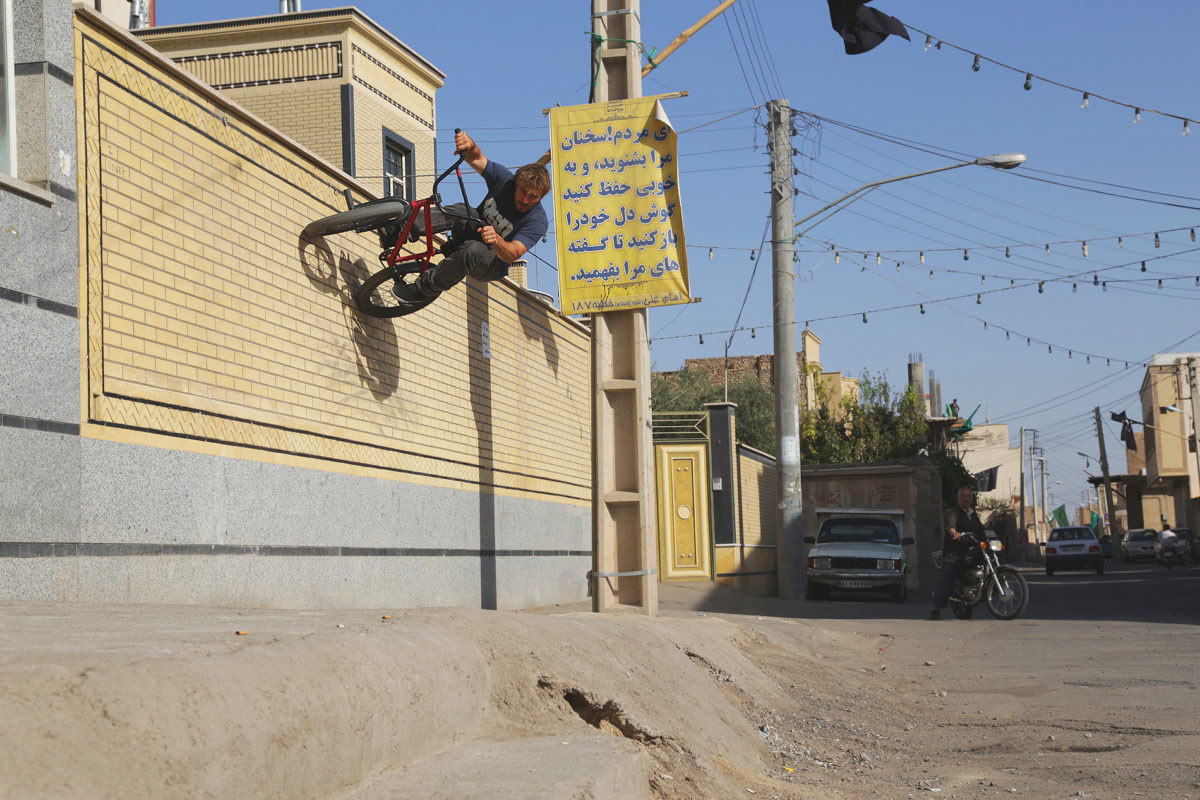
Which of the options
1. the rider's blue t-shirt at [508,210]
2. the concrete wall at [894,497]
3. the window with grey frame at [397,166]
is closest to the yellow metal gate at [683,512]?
the concrete wall at [894,497]

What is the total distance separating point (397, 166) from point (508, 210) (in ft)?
41.7

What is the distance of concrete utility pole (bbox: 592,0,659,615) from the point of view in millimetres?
12352

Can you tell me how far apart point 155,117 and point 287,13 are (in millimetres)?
15224

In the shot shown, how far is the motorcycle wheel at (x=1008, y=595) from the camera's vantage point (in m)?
15.3

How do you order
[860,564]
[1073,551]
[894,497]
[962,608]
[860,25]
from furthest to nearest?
1. [1073,551]
2. [894,497]
3. [860,564]
4. [962,608]
5. [860,25]

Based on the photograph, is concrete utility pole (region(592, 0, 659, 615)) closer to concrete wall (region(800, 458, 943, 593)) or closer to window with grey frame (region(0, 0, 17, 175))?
Result: window with grey frame (region(0, 0, 17, 175))

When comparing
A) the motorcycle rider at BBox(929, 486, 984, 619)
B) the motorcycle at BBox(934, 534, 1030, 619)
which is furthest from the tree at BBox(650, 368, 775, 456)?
the motorcycle at BBox(934, 534, 1030, 619)

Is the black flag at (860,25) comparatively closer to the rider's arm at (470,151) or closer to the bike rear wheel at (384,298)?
the rider's arm at (470,151)

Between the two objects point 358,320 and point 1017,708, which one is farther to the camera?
point 358,320

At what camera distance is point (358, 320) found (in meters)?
10.1

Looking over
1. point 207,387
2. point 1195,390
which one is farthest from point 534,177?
point 1195,390

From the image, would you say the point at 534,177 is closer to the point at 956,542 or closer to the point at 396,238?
the point at 396,238

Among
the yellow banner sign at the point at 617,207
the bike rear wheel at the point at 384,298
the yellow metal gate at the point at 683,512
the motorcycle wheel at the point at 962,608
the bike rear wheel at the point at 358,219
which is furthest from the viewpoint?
the yellow metal gate at the point at 683,512

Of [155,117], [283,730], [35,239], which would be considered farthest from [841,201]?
[283,730]
